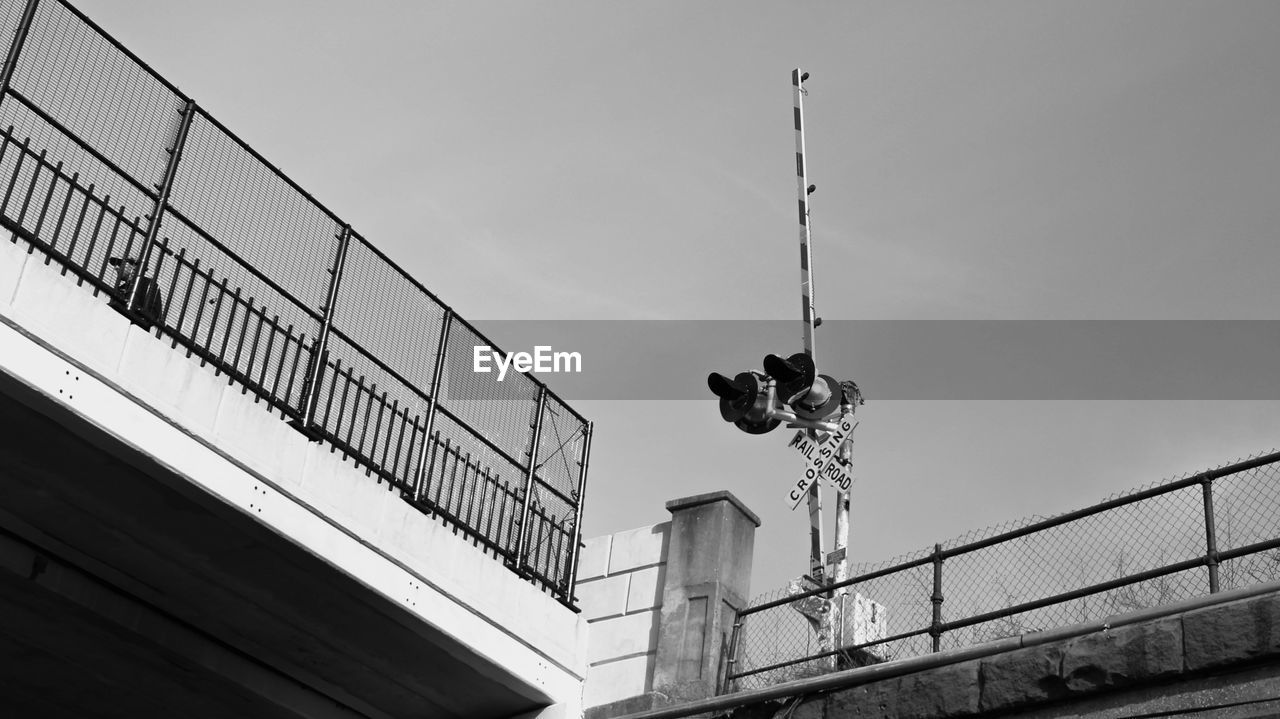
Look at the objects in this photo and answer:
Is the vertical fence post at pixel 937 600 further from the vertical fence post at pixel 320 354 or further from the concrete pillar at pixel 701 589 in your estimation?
the vertical fence post at pixel 320 354

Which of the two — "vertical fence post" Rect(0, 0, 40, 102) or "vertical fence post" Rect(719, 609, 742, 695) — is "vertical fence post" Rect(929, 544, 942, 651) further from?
"vertical fence post" Rect(0, 0, 40, 102)

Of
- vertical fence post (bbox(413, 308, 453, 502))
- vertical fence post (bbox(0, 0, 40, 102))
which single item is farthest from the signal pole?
vertical fence post (bbox(0, 0, 40, 102))

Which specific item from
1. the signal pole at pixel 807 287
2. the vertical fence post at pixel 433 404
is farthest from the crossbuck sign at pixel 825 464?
the vertical fence post at pixel 433 404

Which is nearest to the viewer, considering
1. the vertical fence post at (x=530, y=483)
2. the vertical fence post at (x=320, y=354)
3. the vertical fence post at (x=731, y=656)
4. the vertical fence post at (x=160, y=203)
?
the vertical fence post at (x=160, y=203)

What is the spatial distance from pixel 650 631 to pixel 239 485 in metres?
4.63

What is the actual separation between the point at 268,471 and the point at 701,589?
14.5 feet

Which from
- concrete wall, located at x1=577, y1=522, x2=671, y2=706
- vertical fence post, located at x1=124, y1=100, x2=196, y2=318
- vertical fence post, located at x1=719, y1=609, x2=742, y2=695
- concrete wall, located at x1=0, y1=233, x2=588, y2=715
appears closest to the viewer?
concrete wall, located at x1=0, y1=233, x2=588, y2=715

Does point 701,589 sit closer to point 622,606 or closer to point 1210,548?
point 622,606

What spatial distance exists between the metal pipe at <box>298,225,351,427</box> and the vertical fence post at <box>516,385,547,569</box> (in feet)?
8.54

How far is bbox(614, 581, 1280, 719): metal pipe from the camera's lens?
9070 millimetres

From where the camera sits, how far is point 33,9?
982 cm

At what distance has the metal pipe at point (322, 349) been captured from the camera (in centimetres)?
1111

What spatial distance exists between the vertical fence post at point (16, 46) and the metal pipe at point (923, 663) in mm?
7069

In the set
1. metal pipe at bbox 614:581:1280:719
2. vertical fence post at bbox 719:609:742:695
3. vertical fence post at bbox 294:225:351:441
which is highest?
vertical fence post at bbox 294:225:351:441
